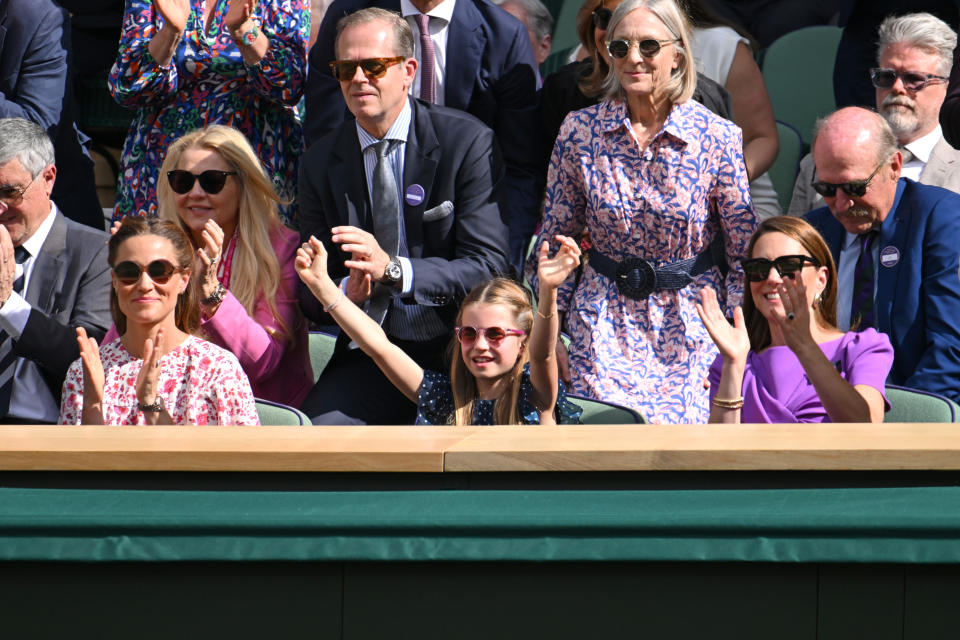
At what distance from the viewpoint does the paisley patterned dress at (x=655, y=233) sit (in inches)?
158

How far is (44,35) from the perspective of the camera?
484 centimetres

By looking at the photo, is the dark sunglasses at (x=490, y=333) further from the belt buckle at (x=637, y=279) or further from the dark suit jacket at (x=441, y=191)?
the belt buckle at (x=637, y=279)

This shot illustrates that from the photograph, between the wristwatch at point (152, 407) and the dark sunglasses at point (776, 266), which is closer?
the wristwatch at point (152, 407)

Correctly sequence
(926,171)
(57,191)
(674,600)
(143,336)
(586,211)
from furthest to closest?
(57,191)
(926,171)
(586,211)
(143,336)
(674,600)

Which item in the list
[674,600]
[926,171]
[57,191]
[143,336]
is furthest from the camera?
[57,191]

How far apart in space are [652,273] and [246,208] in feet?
4.33

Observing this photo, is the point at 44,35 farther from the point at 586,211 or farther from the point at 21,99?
the point at 586,211

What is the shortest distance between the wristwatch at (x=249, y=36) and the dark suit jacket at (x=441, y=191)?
1.46 ft

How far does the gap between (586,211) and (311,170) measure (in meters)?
0.91

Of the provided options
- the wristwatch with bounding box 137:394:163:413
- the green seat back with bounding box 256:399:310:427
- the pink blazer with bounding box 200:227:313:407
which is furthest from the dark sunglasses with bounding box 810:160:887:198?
the wristwatch with bounding box 137:394:163:413

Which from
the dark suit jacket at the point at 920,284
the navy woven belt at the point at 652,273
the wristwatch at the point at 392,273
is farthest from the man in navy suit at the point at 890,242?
the wristwatch at the point at 392,273

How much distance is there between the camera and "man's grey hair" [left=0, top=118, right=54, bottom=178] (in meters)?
4.20

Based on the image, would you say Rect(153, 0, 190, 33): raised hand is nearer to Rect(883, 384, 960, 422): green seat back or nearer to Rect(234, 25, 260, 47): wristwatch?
Rect(234, 25, 260, 47): wristwatch

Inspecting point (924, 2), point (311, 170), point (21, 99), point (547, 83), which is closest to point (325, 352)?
point (311, 170)
